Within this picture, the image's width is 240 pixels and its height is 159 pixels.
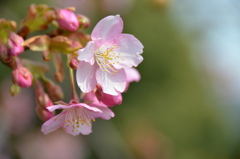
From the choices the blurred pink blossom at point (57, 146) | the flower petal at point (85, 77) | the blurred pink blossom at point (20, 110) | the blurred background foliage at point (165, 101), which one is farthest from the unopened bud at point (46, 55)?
the blurred background foliage at point (165, 101)

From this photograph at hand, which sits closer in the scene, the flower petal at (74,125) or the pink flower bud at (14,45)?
the pink flower bud at (14,45)

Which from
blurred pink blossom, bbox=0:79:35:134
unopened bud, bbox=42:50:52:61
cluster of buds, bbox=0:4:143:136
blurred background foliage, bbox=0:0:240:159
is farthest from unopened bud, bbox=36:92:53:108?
blurred background foliage, bbox=0:0:240:159

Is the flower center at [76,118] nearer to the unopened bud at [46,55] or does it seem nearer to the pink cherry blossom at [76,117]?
the pink cherry blossom at [76,117]

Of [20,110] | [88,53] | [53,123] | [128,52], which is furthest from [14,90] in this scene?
[20,110]

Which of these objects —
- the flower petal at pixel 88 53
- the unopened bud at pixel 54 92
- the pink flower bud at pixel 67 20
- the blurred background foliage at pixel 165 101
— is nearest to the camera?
the flower petal at pixel 88 53

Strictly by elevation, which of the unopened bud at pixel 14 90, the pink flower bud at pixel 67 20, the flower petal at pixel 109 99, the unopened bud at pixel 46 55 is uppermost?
the pink flower bud at pixel 67 20

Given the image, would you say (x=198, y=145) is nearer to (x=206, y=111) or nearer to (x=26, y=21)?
(x=206, y=111)

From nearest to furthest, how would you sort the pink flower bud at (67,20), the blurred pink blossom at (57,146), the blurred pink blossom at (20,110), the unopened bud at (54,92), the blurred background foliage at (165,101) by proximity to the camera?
the pink flower bud at (67,20) → the unopened bud at (54,92) → the blurred pink blossom at (20,110) → the blurred pink blossom at (57,146) → the blurred background foliage at (165,101)

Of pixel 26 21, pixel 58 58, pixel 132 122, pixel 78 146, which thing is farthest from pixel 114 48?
pixel 132 122
